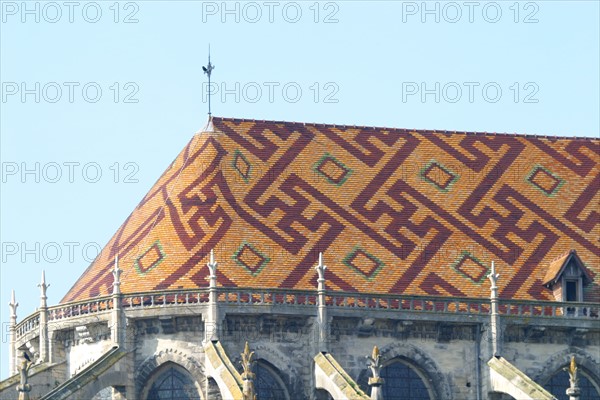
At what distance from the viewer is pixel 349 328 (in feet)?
236

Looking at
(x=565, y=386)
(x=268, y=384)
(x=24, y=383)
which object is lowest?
(x=24, y=383)

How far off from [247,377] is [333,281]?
25.0 ft

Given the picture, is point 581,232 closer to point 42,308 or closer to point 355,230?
point 355,230

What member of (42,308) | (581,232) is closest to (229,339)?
(42,308)

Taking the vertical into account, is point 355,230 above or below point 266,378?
above

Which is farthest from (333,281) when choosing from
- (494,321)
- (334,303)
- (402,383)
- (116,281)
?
(116,281)

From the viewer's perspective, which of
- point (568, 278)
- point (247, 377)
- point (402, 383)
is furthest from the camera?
point (568, 278)

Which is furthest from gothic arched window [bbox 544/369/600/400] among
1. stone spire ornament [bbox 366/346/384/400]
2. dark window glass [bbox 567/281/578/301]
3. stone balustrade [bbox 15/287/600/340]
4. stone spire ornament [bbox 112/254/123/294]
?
stone spire ornament [bbox 112/254/123/294]

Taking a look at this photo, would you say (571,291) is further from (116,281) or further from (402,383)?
(116,281)

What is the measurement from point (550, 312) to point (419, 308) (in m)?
3.77

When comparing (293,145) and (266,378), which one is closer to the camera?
(266,378)

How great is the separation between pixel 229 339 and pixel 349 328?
338 cm

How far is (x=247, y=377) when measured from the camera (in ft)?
215

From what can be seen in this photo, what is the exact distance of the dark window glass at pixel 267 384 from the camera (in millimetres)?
Result: 71375
